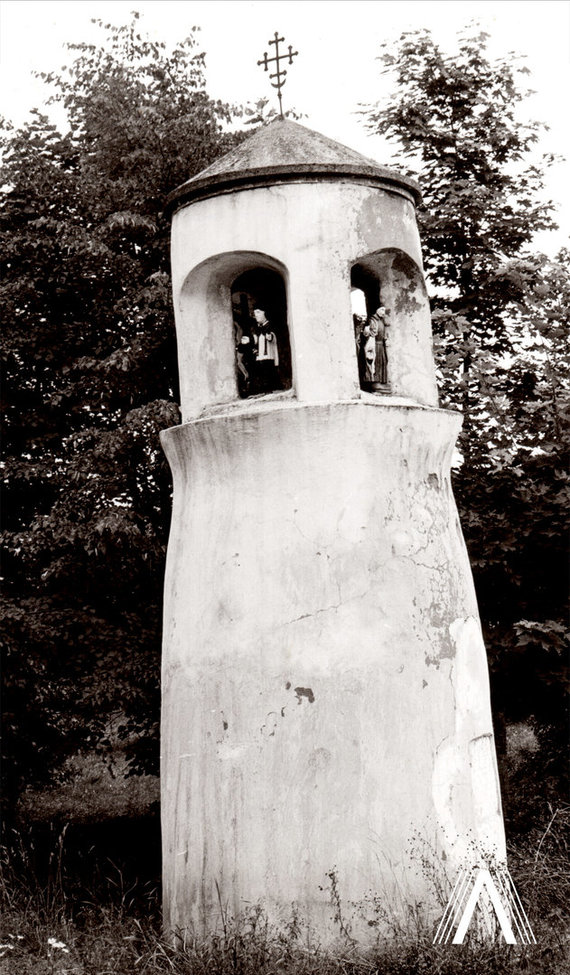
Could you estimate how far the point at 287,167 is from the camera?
27.9ft

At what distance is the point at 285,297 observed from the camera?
9.43 meters

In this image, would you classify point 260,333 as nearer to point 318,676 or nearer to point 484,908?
point 318,676

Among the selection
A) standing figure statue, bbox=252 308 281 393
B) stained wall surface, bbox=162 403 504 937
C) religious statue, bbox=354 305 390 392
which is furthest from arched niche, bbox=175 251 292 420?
religious statue, bbox=354 305 390 392

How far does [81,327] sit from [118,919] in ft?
24.7

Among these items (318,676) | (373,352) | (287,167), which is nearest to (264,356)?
(373,352)

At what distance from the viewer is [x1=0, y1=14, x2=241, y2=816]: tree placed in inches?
491

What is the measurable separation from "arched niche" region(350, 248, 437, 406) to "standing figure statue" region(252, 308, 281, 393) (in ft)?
2.09

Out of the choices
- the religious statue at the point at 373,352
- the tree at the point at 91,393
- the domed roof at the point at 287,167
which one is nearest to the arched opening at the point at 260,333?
the religious statue at the point at 373,352

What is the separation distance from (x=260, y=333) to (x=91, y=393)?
5.05 m

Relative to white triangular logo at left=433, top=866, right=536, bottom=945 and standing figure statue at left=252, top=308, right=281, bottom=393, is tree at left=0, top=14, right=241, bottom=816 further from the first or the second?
white triangular logo at left=433, top=866, right=536, bottom=945

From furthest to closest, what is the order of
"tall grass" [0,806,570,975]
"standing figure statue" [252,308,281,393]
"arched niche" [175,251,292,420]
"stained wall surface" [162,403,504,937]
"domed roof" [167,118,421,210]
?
"standing figure statue" [252,308,281,393] < "arched niche" [175,251,292,420] < "domed roof" [167,118,421,210] < "stained wall surface" [162,403,504,937] < "tall grass" [0,806,570,975]

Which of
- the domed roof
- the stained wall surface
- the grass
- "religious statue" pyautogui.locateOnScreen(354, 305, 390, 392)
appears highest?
the domed roof

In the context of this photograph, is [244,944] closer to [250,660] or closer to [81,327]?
[250,660]

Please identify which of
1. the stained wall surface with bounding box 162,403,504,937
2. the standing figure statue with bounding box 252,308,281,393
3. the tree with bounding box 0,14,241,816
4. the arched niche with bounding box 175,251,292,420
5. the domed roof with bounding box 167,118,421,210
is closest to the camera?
the stained wall surface with bounding box 162,403,504,937
